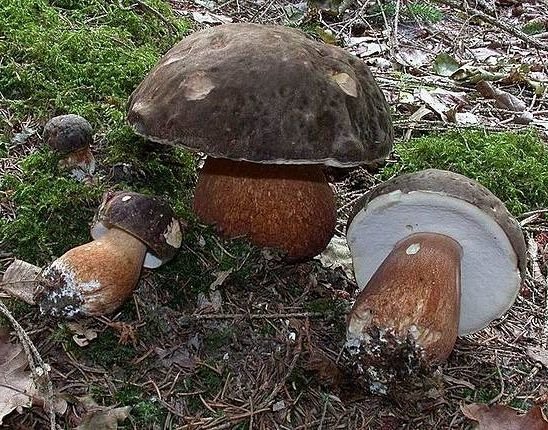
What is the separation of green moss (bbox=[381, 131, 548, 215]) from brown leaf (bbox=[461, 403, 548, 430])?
4.64ft

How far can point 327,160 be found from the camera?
6.95ft

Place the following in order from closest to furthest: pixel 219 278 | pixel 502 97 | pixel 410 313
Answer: pixel 410 313 < pixel 219 278 < pixel 502 97

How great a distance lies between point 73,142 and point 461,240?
1.59m

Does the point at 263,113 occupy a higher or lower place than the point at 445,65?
higher

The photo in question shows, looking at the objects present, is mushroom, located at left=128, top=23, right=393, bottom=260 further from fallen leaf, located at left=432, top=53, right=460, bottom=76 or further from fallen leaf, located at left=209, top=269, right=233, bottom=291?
fallen leaf, located at left=432, top=53, right=460, bottom=76

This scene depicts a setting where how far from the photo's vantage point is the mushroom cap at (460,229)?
7.05ft

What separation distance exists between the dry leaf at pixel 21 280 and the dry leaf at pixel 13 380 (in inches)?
9.1

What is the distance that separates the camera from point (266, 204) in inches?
101

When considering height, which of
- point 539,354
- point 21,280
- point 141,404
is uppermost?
point 21,280

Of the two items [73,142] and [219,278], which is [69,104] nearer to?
[73,142]

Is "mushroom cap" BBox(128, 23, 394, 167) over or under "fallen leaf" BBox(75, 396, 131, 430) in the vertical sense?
over

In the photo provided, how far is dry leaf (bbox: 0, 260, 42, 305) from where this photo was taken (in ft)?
7.39

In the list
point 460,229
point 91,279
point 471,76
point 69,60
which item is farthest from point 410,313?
point 471,76

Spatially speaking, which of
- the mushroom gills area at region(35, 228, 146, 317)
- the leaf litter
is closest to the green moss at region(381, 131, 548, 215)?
the leaf litter
